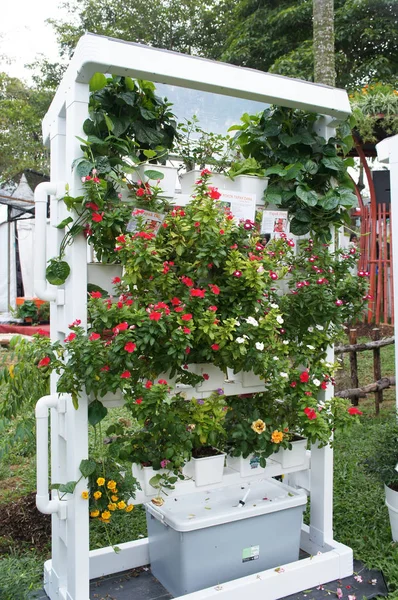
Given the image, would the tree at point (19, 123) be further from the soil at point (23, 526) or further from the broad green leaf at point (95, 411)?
the broad green leaf at point (95, 411)

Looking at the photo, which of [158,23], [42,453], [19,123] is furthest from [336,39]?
[42,453]

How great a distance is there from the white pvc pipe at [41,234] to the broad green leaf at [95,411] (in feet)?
1.45

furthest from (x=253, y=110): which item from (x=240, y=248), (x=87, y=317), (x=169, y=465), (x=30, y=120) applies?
(x=30, y=120)

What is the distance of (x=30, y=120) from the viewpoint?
13836 millimetres

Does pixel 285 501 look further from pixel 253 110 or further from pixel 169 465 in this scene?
pixel 253 110

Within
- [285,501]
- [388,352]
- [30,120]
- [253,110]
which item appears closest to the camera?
[285,501]

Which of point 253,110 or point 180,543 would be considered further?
point 253,110

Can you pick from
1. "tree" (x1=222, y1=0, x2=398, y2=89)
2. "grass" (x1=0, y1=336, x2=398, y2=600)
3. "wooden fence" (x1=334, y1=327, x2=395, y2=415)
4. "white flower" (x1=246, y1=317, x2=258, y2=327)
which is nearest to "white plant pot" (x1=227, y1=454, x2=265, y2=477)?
"grass" (x1=0, y1=336, x2=398, y2=600)

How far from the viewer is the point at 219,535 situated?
7.19 ft

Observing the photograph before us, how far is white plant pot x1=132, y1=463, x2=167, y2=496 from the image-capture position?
208 centimetres

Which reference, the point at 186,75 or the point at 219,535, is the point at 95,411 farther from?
the point at 186,75

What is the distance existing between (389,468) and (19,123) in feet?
46.8

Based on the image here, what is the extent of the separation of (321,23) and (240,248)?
388cm

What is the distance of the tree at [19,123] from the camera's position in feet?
45.0
